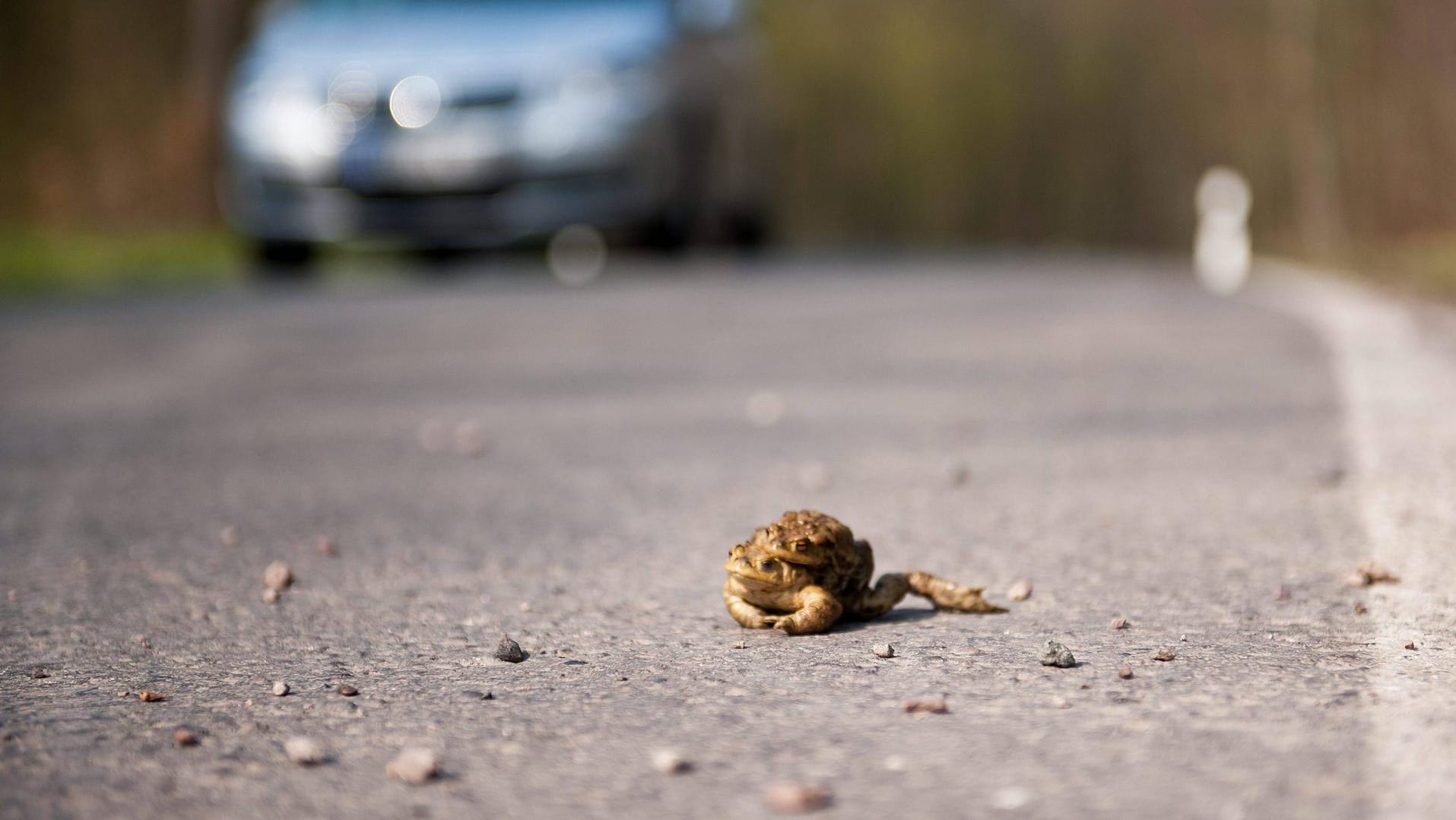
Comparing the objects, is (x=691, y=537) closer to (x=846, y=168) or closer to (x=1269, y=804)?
(x=1269, y=804)

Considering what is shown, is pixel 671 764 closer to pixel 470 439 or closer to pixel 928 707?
pixel 928 707

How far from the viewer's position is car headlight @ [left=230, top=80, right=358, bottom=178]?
442 inches

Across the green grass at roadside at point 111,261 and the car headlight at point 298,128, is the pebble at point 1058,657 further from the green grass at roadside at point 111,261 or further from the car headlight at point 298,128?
the green grass at roadside at point 111,261

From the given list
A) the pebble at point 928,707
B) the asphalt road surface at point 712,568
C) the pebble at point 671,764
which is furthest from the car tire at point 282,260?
the pebble at point 671,764

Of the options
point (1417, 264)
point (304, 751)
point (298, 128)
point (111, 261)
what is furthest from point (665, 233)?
point (304, 751)

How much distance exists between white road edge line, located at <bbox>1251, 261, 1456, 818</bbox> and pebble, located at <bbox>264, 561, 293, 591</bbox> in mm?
1995

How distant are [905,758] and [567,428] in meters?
3.73

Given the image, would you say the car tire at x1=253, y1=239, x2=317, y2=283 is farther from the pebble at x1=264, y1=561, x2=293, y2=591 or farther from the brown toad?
the brown toad

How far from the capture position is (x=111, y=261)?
1378 centimetres

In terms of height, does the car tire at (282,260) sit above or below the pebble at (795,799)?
above

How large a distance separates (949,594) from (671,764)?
3.53 feet

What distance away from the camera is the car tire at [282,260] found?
12.1m

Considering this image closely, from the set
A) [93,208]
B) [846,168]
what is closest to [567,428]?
[93,208]

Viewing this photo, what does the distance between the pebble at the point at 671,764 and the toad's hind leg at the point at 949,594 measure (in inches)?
39.5
